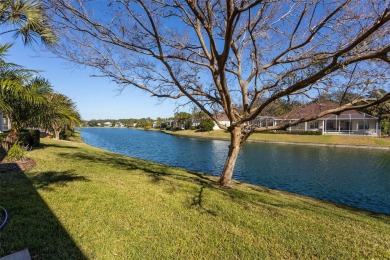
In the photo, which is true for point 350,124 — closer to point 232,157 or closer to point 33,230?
point 232,157

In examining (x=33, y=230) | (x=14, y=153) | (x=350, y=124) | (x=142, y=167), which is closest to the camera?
(x=33, y=230)

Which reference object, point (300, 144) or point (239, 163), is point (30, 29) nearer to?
point (239, 163)

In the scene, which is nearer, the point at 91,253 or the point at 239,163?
the point at 91,253

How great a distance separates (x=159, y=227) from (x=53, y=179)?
150 inches

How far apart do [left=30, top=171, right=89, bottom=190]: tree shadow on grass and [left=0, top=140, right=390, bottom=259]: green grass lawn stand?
0.9 inches

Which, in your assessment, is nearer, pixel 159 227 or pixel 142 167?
pixel 159 227

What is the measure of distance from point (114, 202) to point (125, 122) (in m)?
179

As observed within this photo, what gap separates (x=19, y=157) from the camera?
27.8 ft

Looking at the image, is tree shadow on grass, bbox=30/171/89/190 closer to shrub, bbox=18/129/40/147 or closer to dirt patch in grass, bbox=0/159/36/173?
dirt patch in grass, bbox=0/159/36/173

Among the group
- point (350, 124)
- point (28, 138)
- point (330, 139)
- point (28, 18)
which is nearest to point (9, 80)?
point (28, 18)

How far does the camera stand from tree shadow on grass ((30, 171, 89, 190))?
600 cm

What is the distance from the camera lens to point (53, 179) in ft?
21.6

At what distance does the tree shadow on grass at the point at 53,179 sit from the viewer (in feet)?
19.7

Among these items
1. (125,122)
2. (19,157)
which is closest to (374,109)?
(19,157)
